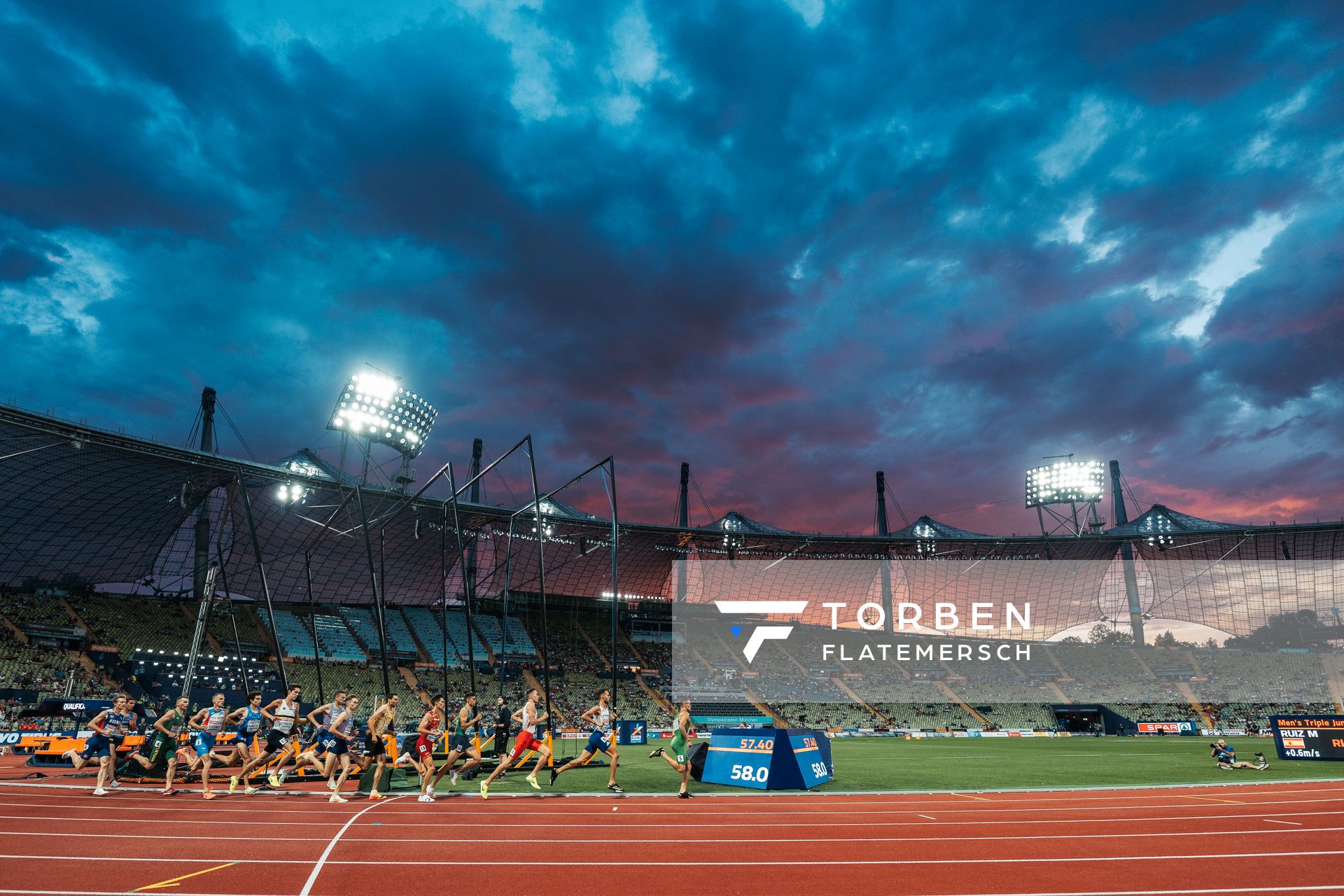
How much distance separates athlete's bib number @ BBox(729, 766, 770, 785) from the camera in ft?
47.6

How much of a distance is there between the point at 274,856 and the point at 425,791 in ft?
15.2

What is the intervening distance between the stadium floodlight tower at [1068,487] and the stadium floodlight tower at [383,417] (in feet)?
183

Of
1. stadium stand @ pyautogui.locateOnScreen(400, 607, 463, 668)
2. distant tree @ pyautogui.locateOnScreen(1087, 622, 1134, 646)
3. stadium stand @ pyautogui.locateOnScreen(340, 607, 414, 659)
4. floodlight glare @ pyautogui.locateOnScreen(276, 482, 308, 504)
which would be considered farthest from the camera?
distant tree @ pyautogui.locateOnScreen(1087, 622, 1134, 646)

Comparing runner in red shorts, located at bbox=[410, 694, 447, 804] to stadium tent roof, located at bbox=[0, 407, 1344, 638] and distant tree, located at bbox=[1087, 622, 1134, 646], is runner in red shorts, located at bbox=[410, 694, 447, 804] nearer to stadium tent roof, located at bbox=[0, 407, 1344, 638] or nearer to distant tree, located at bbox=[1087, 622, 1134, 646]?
stadium tent roof, located at bbox=[0, 407, 1344, 638]

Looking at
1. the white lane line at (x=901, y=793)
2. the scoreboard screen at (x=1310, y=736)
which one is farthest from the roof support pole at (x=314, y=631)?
the scoreboard screen at (x=1310, y=736)

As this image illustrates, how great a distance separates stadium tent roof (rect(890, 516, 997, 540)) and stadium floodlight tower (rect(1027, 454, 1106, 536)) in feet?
25.3

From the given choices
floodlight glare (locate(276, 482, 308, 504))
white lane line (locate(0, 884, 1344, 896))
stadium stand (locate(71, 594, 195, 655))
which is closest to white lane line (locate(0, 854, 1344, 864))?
white lane line (locate(0, 884, 1344, 896))

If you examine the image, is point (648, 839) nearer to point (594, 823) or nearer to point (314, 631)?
point (594, 823)

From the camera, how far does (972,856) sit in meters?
8.16

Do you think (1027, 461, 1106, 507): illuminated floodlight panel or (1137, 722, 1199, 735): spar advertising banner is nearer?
(1137, 722, 1199, 735): spar advertising banner

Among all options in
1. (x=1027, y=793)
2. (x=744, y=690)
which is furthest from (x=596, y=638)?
(x=1027, y=793)

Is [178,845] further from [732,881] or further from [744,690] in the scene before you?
[744,690]

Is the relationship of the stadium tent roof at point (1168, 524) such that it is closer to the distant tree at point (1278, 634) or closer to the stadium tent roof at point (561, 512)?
the distant tree at point (1278, 634)

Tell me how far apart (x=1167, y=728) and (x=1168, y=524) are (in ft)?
64.5
